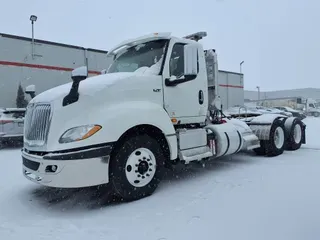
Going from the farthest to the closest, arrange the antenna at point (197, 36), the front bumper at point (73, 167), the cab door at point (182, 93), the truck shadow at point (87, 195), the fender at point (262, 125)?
the fender at point (262, 125)
the antenna at point (197, 36)
the cab door at point (182, 93)
the truck shadow at point (87, 195)
the front bumper at point (73, 167)

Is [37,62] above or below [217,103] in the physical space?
above

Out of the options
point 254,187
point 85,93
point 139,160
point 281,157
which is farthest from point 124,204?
point 281,157

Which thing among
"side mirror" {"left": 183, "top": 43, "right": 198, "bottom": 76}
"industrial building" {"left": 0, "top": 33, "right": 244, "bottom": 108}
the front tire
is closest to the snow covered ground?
the front tire

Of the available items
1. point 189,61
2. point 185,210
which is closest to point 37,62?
point 189,61

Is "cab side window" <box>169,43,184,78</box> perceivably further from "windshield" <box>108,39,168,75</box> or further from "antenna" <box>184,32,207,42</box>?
"antenna" <box>184,32,207,42</box>

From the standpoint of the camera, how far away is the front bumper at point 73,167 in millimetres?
3473

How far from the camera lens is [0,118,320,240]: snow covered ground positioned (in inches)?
118

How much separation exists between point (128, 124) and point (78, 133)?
2.25 ft

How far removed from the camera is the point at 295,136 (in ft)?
27.1

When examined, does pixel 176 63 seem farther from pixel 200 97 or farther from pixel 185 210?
pixel 185 210

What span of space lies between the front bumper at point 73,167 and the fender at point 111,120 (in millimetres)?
114

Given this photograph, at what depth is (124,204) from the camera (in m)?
3.95

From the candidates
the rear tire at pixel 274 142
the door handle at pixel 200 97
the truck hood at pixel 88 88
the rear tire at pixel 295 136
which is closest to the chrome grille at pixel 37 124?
the truck hood at pixel 88 88

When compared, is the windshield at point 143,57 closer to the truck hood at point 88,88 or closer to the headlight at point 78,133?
the truck hood at point 88,88
